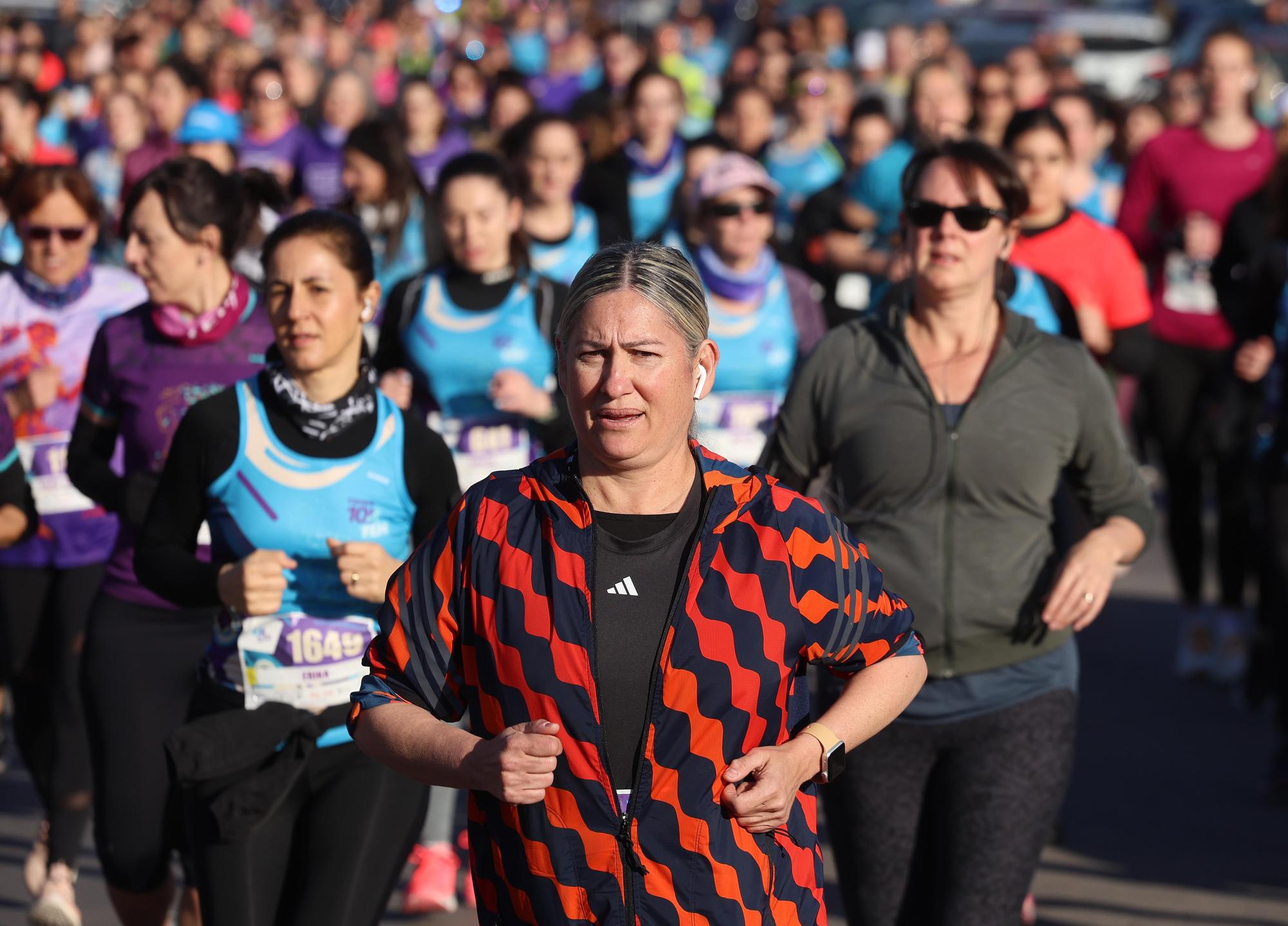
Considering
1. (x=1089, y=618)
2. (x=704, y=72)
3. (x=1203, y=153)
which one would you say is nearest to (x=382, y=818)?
(x=1089, y=618)

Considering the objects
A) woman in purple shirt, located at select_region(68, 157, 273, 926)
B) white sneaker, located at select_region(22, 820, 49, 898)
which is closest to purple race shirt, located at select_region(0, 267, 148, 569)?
woman in purple shirt, located at select_region(68, 157, 273, 926)

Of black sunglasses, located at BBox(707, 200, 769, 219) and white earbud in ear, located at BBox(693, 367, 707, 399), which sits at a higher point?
black sunglasses, located at BBox(707, 200, 769, 219)

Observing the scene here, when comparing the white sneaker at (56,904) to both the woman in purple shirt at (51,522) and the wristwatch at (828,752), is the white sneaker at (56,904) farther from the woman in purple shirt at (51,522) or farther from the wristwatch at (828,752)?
the wristwatch at (828,752)

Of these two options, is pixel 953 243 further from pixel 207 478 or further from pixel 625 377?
pixel 207 478

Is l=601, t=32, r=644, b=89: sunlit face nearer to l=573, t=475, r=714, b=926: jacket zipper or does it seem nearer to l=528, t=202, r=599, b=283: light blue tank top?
l=528, t=202, r=599, b=283: light blue tank top

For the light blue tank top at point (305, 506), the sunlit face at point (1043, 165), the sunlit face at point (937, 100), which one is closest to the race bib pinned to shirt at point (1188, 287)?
the sunlit face at point (937, 100)

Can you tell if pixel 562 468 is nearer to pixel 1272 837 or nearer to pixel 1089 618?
pixel 1089 618

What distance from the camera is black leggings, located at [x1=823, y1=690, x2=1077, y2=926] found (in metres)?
3.98

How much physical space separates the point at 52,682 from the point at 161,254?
152 centimetres

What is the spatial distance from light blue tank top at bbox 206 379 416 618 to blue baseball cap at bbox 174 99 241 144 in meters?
4.73

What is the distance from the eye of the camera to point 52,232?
5.87 metres

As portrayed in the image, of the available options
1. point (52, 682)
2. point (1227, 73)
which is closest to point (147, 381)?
point (52, 682)

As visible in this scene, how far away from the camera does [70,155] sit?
14078 mm

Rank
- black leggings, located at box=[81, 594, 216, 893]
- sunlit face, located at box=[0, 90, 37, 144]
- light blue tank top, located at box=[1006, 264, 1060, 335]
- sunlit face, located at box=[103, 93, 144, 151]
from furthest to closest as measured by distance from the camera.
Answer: sunlit face, located at box=[103, 93, 144, 151], sunlit face, located at box=[0, 90, 37, 144], light blue tank top, located at box=[1006, 264, 1060, 335], black leggings, located at box=[81, 594, 216, 893]
